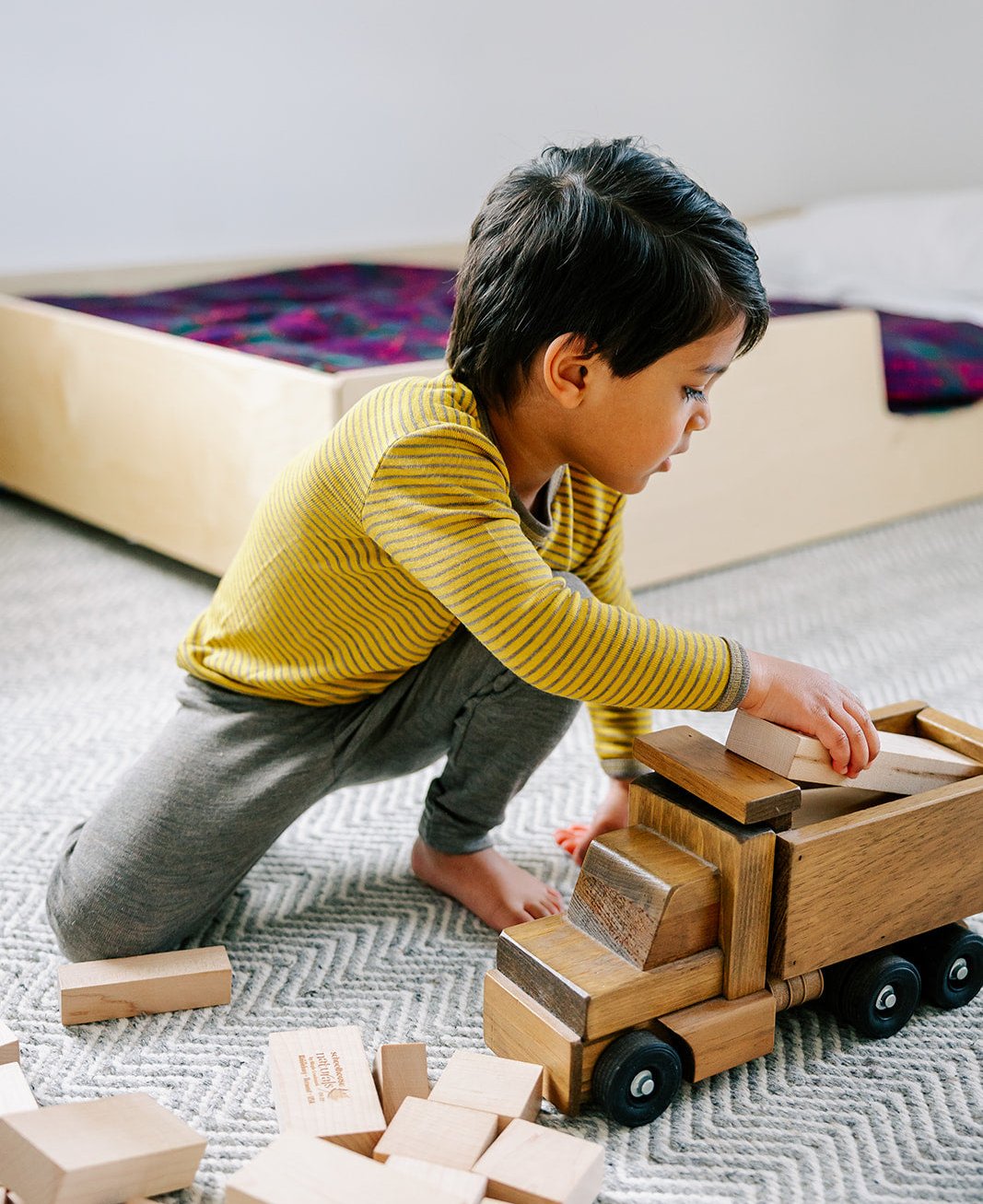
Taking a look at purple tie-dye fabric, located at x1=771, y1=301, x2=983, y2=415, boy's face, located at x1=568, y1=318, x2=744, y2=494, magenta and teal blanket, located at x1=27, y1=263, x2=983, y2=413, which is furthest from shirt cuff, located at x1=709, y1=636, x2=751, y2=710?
purple tie-dye fabric, located at x1=771, y1=301, x2=983, y2=415

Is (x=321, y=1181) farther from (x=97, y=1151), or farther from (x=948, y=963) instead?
(x=948, y=963)

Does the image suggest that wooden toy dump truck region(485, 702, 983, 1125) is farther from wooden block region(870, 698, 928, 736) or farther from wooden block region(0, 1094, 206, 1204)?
wooden block region(0, 1094, 206, 1204)

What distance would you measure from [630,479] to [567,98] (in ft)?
8.10

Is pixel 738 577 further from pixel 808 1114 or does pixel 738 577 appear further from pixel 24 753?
pixel 808 1114

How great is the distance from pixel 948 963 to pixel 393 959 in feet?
1.31

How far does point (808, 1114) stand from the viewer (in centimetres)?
79

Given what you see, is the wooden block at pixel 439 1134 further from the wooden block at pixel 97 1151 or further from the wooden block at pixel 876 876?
the wooden block at pixel 876 876

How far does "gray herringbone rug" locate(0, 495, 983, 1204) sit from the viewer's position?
2.51 feet

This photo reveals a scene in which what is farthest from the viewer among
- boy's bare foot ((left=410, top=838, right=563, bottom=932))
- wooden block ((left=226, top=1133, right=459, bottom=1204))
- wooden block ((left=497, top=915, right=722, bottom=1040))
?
boy's bare foot ((left=410, top=838, right=563, bottom=932))

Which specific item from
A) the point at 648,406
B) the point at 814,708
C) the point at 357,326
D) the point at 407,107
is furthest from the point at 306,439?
the point at 407,107

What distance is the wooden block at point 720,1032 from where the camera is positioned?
0.79 metres

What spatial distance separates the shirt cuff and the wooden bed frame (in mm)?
774

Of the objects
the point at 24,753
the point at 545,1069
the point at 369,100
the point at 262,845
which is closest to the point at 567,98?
the point at 369,100

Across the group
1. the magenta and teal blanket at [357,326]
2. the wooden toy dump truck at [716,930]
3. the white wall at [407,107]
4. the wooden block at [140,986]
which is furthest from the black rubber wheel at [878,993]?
the white wall at [407,107]
